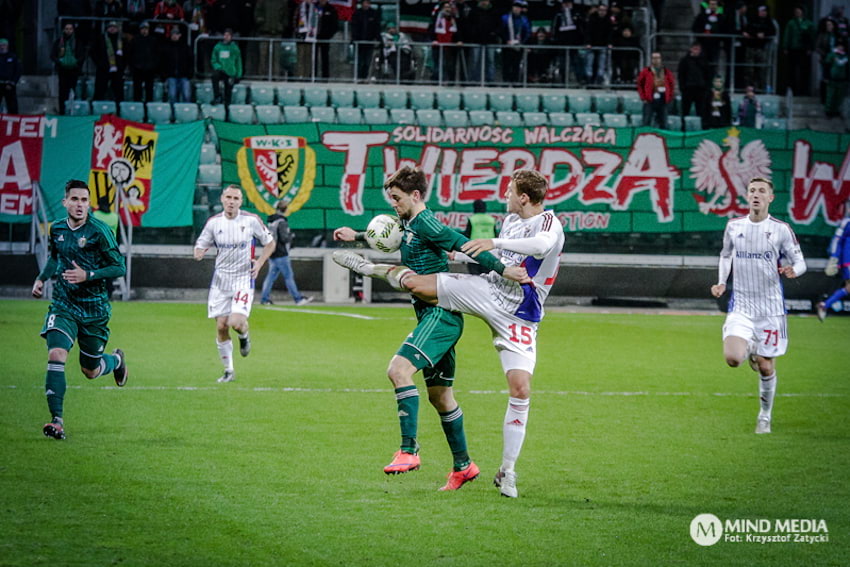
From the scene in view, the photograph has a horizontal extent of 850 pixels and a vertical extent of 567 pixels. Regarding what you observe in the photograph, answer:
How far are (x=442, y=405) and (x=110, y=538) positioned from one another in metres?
2.42

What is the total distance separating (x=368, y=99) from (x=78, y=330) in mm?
19693

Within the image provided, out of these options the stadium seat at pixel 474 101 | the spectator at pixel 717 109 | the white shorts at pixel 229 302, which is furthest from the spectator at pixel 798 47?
the white shorts at pixel 229 302

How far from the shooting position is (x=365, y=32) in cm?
2884

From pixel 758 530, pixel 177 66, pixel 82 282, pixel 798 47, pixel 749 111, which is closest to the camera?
pixel 758 530

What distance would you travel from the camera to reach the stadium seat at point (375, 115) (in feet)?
92.1

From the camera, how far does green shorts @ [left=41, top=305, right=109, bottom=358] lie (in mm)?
9805

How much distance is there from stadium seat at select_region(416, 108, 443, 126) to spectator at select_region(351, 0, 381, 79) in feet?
6.93

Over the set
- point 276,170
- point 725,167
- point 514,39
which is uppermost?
point 514,39

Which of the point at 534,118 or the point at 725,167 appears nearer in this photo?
the point at 725,167

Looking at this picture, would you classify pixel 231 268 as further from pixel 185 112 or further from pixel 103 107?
pixel 103 107

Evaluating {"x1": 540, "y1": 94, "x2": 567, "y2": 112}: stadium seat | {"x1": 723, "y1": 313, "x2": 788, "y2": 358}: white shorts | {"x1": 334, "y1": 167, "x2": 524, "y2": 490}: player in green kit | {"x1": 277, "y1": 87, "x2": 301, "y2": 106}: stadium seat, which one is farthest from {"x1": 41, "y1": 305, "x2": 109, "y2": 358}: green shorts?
{"x1": 540, "y1": 94, "x2": 567, "y2": 112}: stadium seat

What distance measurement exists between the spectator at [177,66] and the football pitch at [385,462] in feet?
39.0

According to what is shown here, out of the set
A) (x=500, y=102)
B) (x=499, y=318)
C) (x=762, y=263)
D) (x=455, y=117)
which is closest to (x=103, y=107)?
(x=455, y=117)

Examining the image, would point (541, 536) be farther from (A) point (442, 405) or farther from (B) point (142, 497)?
(B) point (142, 497)
